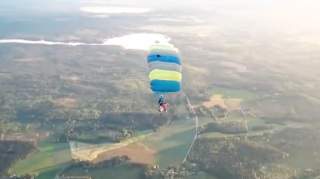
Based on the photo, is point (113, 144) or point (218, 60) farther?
point (218, 60)

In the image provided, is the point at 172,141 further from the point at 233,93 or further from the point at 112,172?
the point at 233,93

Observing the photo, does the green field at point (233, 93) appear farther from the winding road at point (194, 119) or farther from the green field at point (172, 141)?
the green field at point (172, 141)

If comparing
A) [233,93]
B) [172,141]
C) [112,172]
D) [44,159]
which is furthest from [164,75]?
[233,93]

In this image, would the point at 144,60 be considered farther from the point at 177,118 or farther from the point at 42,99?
the point at 177,118

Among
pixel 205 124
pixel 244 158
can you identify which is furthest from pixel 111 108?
pixel 244 158

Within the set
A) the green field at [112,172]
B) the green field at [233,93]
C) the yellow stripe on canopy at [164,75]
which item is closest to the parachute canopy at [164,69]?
the yellow stripe on canopy at [164,75]

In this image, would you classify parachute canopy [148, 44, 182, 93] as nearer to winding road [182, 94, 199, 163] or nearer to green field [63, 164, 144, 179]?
green field [63, 164, 144, 179]

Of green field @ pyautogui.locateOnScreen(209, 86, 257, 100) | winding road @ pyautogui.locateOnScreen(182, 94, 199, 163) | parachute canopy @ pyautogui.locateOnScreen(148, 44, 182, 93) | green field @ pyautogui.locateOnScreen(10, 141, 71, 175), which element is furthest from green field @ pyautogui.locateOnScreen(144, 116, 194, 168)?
parachute canopy @ pyautogui.locateOnScreen(148, 44, 182, 93)
